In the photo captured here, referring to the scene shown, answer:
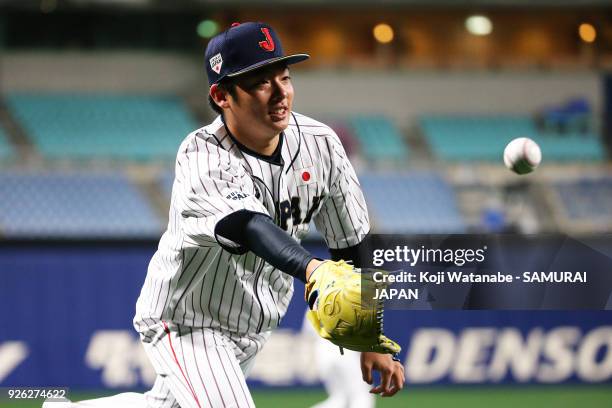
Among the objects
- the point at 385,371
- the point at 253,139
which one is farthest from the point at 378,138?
the point at 253,139

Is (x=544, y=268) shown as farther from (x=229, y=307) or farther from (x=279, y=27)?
(x=279, y=27)

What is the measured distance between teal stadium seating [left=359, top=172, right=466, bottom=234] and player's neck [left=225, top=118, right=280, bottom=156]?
13124 millimetres

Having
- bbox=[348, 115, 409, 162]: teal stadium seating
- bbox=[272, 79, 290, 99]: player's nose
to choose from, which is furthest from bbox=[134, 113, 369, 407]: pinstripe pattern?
bbox=[348, 115, 409, 162]: teal stadium seating

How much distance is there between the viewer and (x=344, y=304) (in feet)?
9.05

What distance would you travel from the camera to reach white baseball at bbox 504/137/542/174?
3.87 m

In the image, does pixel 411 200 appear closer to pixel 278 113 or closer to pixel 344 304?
pixel 278 113

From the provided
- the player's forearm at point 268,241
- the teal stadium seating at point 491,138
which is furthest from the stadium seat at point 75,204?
the player's forearm at point 268,241

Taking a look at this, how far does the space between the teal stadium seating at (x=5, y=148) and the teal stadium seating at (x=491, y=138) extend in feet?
25.7

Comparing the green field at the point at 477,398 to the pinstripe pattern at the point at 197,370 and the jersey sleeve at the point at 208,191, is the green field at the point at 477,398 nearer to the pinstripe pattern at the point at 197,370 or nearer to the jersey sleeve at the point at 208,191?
the pinstripe pattern at the point at 197,370

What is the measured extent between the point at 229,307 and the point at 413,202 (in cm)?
1384

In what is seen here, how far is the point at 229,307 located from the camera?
3.62 metres

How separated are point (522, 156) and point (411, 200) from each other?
13471mm

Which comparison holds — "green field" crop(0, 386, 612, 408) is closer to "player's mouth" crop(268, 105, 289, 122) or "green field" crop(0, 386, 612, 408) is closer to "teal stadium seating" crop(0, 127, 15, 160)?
"player's mouth" crop(268, 105, 289, 122)

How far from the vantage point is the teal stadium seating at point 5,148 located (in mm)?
16423
